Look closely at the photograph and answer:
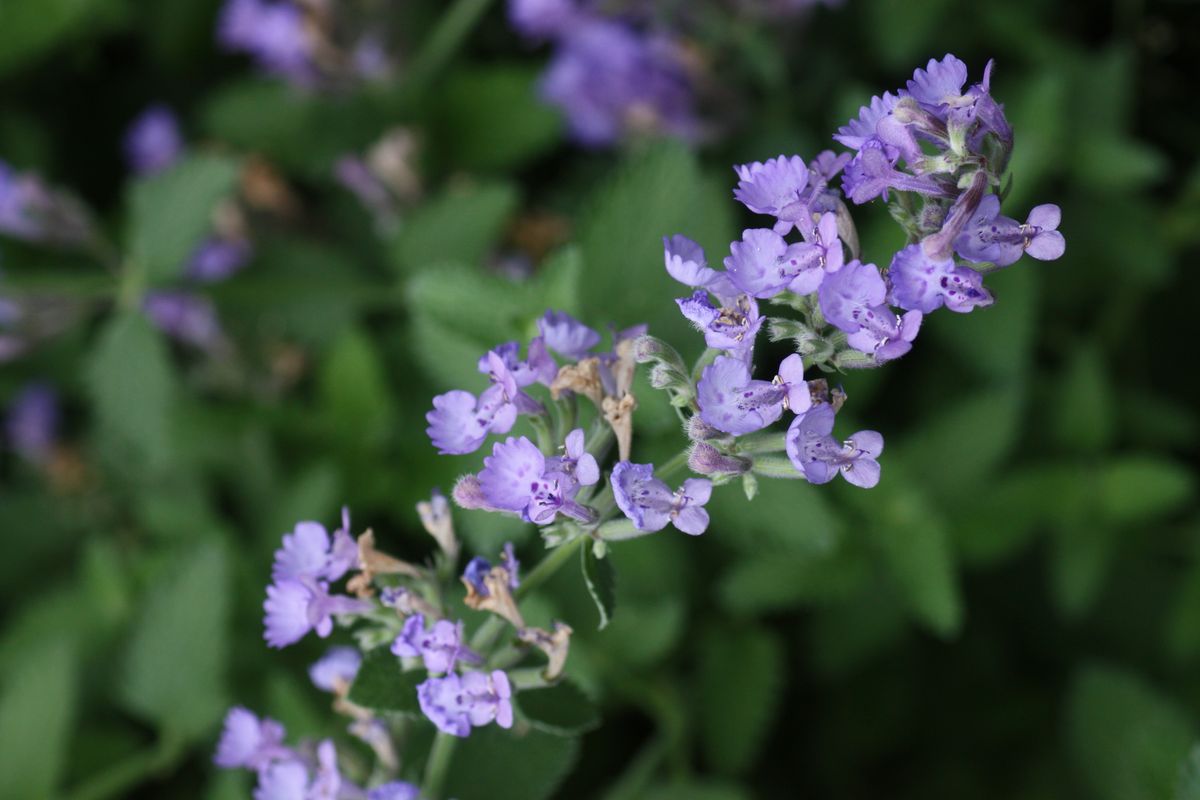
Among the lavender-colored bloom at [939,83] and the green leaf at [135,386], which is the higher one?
the green leaf at [135,386]

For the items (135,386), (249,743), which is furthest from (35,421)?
(249,743)

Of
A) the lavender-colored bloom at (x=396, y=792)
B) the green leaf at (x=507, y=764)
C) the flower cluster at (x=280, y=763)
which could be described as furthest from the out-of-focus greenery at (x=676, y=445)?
the lavender-colored bloom at (x=396, y=792)

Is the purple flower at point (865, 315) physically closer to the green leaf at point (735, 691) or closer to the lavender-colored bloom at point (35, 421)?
the green leaf at point (735, 691)

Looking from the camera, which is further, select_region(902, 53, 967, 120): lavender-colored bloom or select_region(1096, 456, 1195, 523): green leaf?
select_region(1096, 456, 1195, 523): green leaf

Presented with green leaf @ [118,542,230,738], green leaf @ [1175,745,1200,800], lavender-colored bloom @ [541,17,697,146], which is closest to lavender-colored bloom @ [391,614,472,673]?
green leaf @ [1175,745,1200,800]

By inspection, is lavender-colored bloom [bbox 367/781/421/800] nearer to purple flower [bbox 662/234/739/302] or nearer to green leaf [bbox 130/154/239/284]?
purple flower [bbox 662/234/739/302]

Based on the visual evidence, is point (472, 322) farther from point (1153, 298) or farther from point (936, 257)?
point (1153, 298)

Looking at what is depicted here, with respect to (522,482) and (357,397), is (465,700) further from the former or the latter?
(357,397)

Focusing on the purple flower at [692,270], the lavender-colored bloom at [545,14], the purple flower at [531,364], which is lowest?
the purple flower at [692,270]
